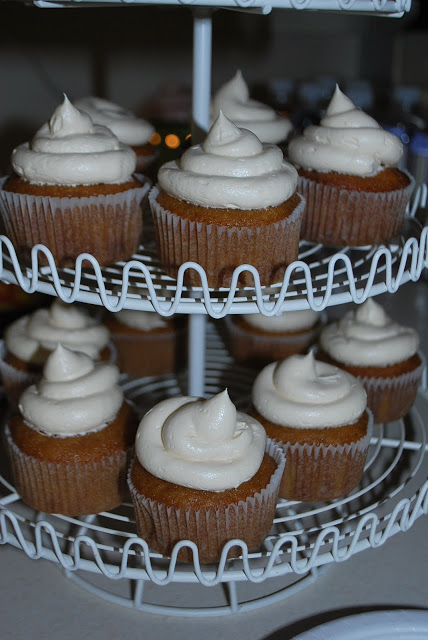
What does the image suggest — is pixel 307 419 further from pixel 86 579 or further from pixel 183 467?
pixel 86 579

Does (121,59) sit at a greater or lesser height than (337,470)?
greater

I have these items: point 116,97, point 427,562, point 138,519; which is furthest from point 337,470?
point 116,97

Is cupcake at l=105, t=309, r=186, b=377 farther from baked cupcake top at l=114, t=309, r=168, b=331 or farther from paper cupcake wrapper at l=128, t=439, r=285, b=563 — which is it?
paper cupcake wrapper at l=128, t=439, r=285, b=563

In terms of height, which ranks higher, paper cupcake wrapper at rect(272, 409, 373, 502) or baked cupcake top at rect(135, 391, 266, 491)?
baked cupcake top at rect(135, 391, 266, 491)

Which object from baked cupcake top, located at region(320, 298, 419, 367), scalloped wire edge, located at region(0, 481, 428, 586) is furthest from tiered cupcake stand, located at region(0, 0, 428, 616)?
baked cupcake top, located at region(320, 298, 419, 367)

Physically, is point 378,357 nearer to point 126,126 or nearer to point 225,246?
point 225,246

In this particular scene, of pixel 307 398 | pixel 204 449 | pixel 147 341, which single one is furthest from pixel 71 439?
pixel 147 341
